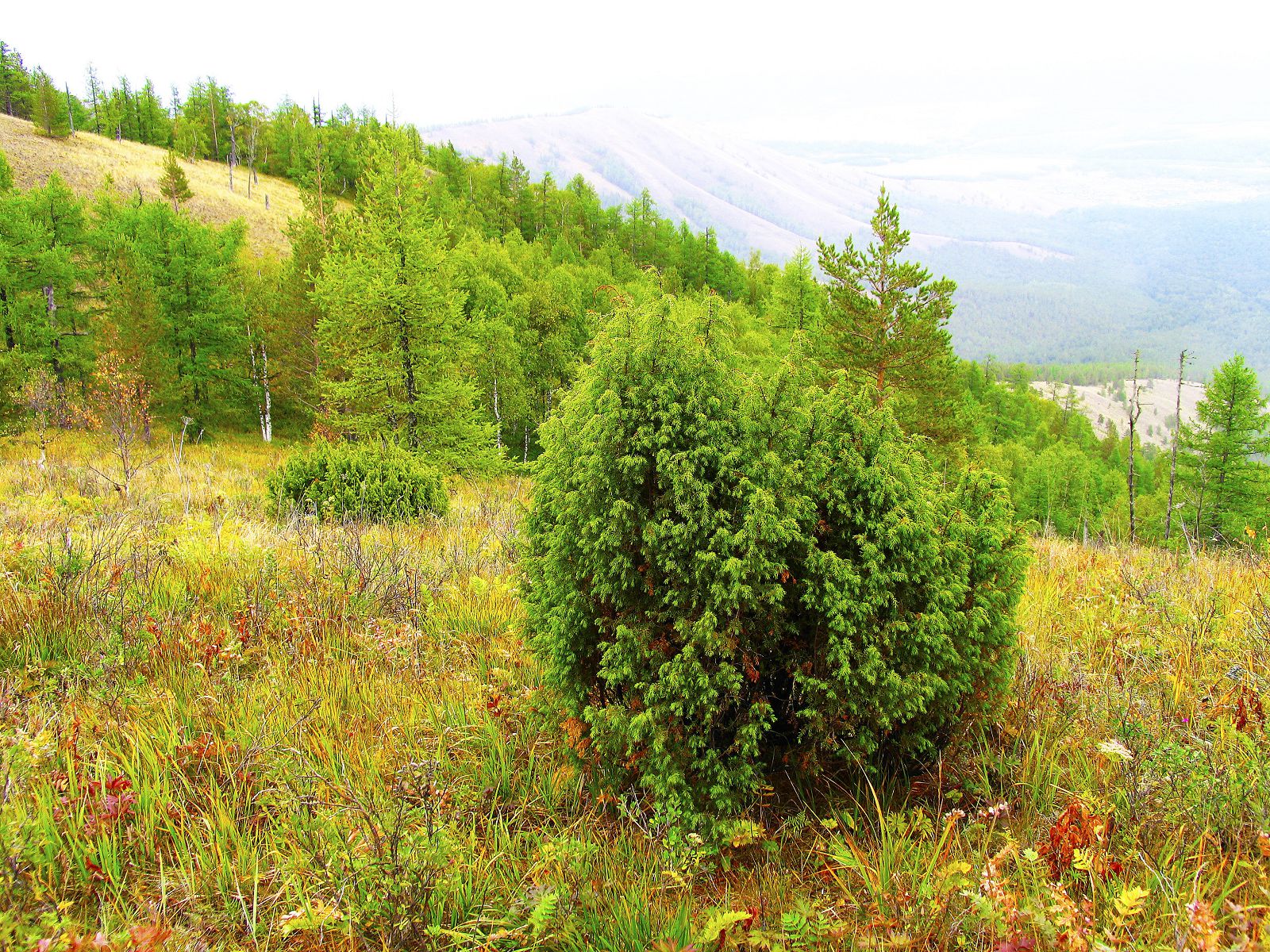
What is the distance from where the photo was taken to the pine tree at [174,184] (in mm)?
44250

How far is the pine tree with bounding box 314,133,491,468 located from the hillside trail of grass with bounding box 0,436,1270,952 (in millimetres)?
13108

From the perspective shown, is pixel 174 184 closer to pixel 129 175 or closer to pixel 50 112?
pixel 129 175

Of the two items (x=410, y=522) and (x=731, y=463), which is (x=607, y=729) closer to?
(x=731, y=463)

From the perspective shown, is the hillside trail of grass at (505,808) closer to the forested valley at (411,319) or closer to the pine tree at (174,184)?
the forested valley at (411,319)

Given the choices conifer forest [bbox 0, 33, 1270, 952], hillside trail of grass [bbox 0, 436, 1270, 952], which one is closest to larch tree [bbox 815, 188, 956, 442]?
conifer forest [bbox 0, 33, 1270, 952]

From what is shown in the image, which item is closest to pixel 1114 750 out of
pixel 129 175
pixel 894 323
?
pixel 894 323

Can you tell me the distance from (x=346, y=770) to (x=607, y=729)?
1122 millimetres

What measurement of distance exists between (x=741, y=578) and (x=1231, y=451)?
3437 centimetres

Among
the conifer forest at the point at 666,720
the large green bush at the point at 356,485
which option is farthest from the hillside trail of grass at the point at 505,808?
the large green bush at the point at 356,485

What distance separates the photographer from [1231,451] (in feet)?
89.7

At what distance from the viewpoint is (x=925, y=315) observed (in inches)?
623

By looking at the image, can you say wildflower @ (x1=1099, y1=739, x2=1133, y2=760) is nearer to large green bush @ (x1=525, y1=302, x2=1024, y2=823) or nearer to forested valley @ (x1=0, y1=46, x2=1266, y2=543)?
large green bush @ (x1=525, y1=302, x2=1024, y2=823)

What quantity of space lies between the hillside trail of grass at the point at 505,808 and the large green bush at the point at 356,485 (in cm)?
511

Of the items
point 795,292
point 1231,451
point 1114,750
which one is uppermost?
point 795,292
